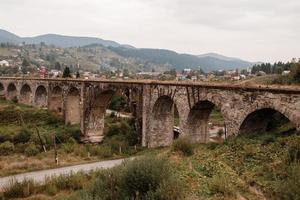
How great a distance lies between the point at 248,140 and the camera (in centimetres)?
1828

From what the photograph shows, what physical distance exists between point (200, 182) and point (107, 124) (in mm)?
32058

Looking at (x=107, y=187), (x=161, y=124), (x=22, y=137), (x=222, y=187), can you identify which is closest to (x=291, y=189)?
(x=222, y=187)

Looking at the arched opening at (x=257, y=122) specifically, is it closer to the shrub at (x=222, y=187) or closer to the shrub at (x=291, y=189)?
the shrub at (x=222, y=187)

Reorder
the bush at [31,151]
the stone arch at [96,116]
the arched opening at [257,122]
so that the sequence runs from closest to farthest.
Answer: the arched opening at [257,122]
the bush at [31,151]
the stone arch at [96,116]

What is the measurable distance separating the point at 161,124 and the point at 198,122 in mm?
5016

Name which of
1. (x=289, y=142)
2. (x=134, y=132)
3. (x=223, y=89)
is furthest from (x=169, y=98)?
(x=289, y=142)

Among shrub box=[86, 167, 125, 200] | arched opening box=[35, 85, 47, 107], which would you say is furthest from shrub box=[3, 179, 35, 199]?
arched opening box=[35, 85, 47, 107]

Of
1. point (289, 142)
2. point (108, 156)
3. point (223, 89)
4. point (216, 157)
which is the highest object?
point (223, 89)

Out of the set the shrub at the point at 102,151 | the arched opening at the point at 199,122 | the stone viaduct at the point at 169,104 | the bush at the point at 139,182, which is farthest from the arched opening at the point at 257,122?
the shrub at the point at 102,151

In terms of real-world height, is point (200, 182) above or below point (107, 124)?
above

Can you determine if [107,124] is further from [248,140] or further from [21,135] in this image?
[248,140]

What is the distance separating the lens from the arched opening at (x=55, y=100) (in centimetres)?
5134

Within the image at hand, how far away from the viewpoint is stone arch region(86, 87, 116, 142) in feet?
127

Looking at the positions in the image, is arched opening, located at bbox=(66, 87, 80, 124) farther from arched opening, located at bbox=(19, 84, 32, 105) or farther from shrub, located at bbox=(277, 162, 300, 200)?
shrub, located at bbox=(277, 162, 300, 200)
